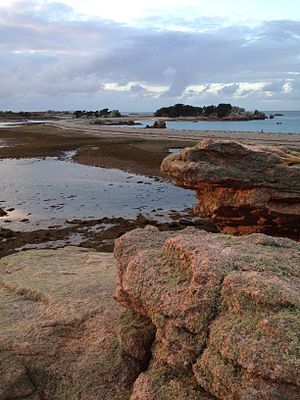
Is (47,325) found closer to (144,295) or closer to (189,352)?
(144,295)

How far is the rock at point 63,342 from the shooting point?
9.23 meters

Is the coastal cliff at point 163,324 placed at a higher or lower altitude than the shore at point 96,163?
higher

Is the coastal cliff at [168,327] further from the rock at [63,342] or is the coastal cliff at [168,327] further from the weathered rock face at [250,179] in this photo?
the weathered rock face at [250,179]

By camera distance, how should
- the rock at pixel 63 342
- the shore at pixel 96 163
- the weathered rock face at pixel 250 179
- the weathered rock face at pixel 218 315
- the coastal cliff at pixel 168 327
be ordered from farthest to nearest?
the shore at pixel 96 163 → the weathered rock face at pixel 250 179 → the rock at pixel 63 342 → the coastal cliff at pixel 168 327 → the weathered rock face at pixel 218 315

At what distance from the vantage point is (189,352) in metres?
7.70

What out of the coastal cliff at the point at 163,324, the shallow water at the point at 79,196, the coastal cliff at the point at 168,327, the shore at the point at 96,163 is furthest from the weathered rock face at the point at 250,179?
the shallow water at the point at 79,196

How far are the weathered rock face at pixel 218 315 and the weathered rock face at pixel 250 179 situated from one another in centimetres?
491

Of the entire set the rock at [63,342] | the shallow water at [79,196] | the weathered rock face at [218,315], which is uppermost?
the weathered rock face at [218,315]

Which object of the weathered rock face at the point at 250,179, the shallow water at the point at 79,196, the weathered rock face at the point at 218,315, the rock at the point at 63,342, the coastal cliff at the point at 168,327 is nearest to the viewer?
the weathered rock face at the point at 218,315

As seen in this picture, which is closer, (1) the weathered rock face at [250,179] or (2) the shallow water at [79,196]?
(1) the weathered rock face at [250,179]

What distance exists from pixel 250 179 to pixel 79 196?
22151 mm

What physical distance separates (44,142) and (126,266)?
7210 centimetres

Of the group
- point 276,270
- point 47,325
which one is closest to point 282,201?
point 276,270

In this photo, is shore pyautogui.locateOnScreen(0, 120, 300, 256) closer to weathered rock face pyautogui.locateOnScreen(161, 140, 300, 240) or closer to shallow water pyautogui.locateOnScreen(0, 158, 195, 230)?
shallow water pyautogui.locateOnScreen(0, 158, 195, 230)
